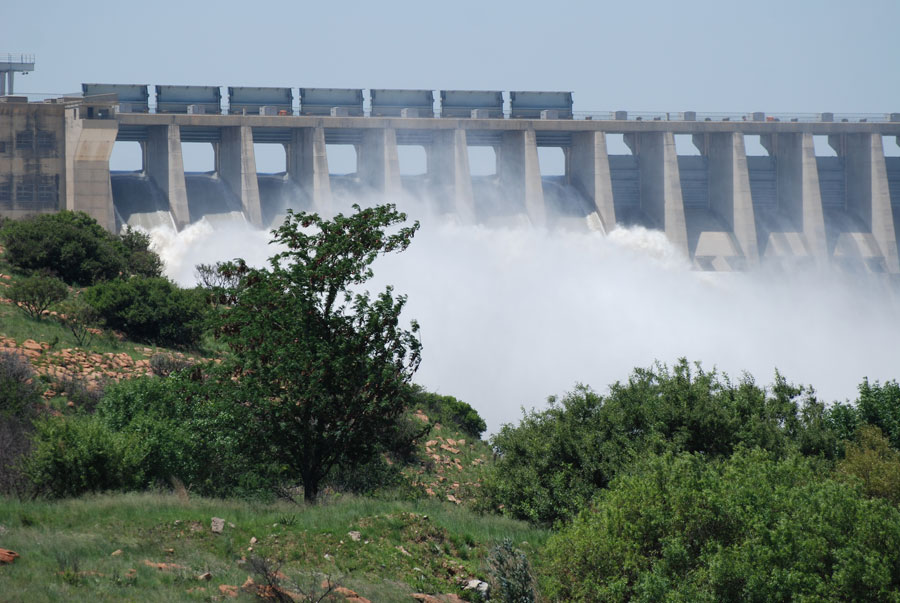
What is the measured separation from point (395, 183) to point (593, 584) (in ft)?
166

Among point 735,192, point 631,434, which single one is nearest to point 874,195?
point 735,192

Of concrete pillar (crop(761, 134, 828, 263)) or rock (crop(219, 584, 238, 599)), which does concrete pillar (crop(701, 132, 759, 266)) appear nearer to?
concrete pillar (crop(761, 134, 828, 263))

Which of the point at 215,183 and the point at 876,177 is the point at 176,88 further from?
the point at 876,177

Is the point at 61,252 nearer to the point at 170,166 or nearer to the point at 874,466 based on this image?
the point at 170,166

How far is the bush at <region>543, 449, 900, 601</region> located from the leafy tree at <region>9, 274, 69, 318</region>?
24010 mm

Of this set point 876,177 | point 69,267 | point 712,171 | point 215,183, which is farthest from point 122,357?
point 876,177

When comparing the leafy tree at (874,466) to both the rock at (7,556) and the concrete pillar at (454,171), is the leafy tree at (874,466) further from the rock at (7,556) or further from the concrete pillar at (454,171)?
the concrete pillar at (454,171)

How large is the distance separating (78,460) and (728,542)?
12553 mm

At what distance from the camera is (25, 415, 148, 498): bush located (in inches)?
880

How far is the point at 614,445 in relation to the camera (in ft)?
82.6

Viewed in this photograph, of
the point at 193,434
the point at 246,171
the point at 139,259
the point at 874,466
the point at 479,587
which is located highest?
the point at 246,171

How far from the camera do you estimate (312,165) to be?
6638 cm

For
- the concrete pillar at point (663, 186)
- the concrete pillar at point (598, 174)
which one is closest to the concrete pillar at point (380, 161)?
the concrete pillar at point (598, 174)

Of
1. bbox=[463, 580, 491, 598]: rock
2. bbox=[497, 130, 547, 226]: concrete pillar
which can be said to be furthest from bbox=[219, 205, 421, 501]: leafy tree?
bbox=[497, 130, 547, 226]: concrete pillar
